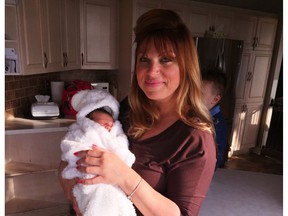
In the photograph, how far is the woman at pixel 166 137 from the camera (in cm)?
73

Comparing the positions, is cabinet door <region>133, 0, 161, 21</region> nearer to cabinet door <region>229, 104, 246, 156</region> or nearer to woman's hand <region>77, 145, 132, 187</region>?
cabinet door <region>229, 104, 246, 156</region>

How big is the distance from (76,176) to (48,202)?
1.73m

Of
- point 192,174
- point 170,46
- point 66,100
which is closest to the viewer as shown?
point 192,174

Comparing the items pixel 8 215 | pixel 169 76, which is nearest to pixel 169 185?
pixel 169 76

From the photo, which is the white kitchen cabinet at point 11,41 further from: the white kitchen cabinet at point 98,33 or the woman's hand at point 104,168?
the woman's hand at point 104,168

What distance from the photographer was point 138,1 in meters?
2.56

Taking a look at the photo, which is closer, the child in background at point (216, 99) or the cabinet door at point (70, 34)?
the child in background at point (216, 99)

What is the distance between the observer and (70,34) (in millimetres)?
2529

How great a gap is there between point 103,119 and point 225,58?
245 cm

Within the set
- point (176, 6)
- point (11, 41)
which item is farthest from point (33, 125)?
point (176, 6)

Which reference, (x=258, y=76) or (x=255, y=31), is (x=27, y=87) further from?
(x=258, y=76)

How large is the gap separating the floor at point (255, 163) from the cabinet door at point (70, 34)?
2681mm

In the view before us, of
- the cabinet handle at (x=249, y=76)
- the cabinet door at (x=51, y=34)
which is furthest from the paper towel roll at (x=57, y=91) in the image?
the cabinet handle at (x=249, y=76)

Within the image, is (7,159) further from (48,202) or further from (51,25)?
(51,25)
